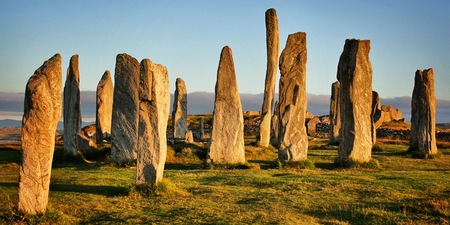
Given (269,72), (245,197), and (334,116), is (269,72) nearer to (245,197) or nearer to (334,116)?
(334,116)

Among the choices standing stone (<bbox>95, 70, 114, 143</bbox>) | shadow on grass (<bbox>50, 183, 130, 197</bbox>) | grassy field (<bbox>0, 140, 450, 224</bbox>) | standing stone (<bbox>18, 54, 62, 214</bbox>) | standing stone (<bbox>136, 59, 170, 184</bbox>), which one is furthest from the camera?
standing stone (<bbox>95, 70, 114, 143</bbox>)

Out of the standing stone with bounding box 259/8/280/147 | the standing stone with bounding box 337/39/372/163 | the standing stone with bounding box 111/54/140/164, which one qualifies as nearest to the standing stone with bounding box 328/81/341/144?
the standing stone with bounding box 259/8/280/147

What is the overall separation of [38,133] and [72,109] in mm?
13088

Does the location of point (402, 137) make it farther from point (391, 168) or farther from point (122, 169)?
point (122, 169)

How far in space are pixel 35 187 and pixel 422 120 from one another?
19.1 metres

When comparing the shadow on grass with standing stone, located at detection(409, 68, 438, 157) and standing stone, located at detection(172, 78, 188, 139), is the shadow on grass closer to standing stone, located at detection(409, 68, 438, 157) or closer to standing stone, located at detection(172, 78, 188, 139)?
standing stone, located at detection(409, 68, 438, 157)

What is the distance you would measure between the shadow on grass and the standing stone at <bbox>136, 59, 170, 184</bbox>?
709mm

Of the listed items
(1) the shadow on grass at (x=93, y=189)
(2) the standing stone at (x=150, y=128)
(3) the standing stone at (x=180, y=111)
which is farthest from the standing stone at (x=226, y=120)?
(3) the standing stone at (x=180, y=111)

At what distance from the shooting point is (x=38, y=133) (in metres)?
9.68

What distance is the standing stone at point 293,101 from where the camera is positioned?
62.1 feet

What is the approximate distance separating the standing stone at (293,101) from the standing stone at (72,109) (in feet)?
31.8

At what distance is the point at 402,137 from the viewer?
124ft

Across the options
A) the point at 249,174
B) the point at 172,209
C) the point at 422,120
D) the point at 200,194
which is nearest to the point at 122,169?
the point at 249,174

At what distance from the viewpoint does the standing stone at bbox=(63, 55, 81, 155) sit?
2187 cm
